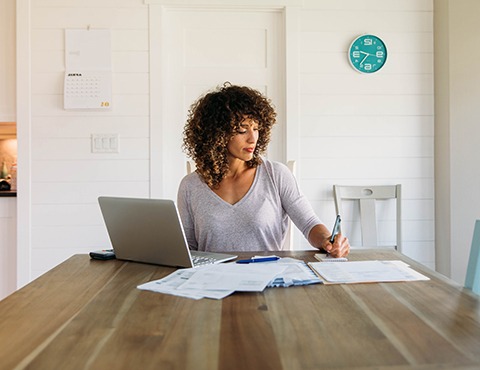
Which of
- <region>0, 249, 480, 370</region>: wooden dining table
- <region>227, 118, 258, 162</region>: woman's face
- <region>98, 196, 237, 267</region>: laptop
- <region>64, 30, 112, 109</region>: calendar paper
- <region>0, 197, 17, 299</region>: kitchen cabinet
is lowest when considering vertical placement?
<region>0, 197, 17, 299</region>: kitchen cabinet

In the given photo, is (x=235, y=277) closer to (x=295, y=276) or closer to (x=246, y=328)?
(x=295, y=276)

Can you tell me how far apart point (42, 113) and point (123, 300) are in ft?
7.19

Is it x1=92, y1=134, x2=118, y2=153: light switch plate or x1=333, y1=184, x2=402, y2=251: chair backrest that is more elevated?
x1=92, y1=134, x2=118, y2=153: light switch plate

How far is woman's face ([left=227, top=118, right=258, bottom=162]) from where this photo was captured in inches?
68.2

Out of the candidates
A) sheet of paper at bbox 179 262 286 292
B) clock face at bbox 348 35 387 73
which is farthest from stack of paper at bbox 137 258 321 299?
clock face at bbox 348 35 387 73

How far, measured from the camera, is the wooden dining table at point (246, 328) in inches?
25.1

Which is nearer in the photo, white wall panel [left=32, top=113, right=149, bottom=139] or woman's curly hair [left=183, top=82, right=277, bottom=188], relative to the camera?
woman's curly hair [left=183, top=82, right=277, bottom=188]

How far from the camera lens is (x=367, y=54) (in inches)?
114

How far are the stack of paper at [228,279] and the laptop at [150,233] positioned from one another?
68 millimetres

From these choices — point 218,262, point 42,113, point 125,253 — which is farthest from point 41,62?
point 218,262

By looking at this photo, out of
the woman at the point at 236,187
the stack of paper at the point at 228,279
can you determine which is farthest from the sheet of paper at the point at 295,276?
the woman at the point at 236,187

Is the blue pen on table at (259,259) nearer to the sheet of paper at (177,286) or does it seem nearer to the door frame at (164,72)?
the sheet of paper at (177,286)

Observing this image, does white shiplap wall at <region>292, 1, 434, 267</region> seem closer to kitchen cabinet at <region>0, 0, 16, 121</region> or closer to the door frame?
the door frame

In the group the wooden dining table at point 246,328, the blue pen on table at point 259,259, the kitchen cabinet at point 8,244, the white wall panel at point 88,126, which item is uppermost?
the white wall panel at point 88,126
